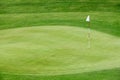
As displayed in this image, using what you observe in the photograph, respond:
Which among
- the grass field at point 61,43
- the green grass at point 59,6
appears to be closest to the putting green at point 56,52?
the grass field at point 61,43

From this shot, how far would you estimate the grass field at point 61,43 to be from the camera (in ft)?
54.2

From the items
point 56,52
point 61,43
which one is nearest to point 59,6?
point 61,43

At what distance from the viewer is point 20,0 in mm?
39656

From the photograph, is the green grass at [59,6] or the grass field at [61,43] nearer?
the grass field at [61,43]

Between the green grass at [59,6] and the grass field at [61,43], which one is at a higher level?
the green grass at [59,6]

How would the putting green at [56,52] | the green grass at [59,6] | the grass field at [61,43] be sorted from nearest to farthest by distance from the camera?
the grass field at [61,43] < the putting green at [56,52] < the green grass at [59,6]

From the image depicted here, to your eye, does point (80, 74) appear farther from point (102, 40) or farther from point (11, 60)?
point (102, 40)

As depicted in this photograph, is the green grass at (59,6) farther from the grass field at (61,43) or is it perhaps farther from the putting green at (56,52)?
the putting green at (56,52)

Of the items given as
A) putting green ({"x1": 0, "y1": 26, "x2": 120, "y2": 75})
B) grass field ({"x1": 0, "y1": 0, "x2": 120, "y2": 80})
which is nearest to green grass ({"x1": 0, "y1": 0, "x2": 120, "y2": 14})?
grass field ({"x1": 0, "y1": 0, "x2": 120, "y2": 80})

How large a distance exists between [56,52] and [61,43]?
225cm

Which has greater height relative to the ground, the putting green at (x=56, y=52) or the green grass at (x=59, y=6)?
the green grass at (x=59, y=6)

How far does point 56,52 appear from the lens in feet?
62.7

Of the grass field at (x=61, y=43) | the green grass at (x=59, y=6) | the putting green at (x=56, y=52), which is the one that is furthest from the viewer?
the green grass at (x=59, y=6)

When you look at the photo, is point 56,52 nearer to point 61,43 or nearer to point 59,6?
point 61,43
